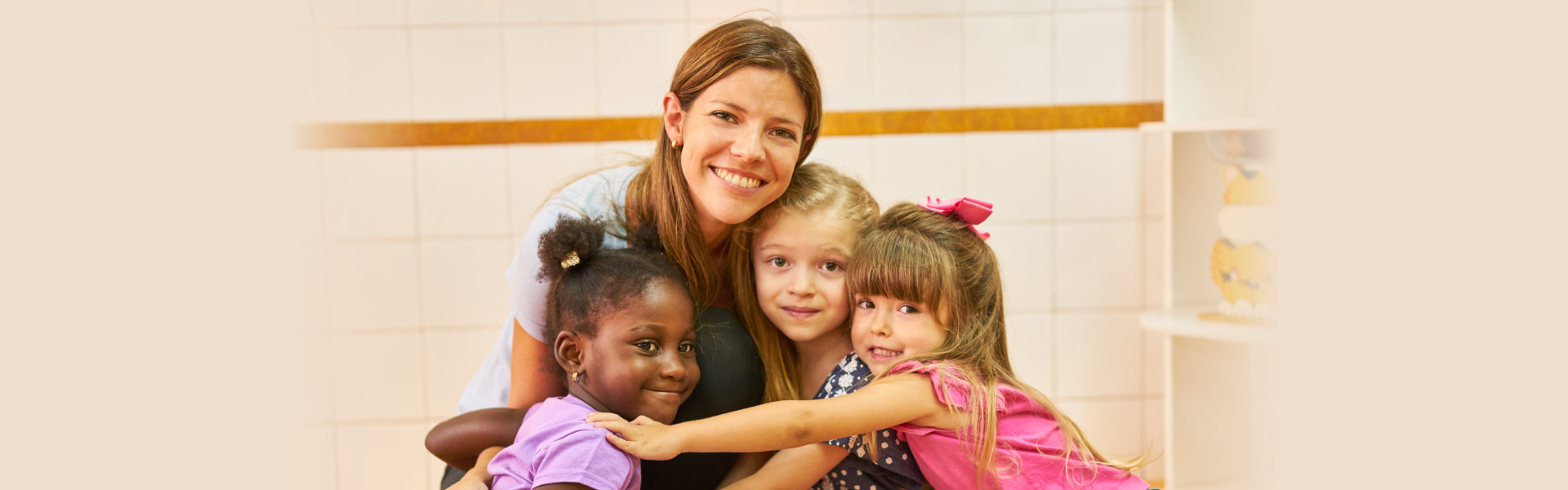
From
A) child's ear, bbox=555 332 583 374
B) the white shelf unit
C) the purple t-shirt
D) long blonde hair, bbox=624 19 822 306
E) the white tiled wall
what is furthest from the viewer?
the white tiled wall

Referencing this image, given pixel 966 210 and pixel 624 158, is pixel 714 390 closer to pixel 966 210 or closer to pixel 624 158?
pixel 966 210

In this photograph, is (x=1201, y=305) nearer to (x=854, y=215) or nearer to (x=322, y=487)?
(x=854, y=215)

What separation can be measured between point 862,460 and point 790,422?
9.7 inches

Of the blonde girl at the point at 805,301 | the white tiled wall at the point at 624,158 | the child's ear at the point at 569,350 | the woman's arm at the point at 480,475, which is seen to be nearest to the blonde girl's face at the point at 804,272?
the blonde girl at the point at 805,301

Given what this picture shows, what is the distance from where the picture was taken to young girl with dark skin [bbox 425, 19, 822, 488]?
1.24 metres

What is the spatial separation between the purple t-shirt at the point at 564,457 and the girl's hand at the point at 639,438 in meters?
0.01

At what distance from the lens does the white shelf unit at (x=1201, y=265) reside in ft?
7.36

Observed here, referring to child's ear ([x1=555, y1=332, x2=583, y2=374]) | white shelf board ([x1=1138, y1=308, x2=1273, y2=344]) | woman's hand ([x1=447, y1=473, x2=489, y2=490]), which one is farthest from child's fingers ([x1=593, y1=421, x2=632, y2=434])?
white shelf board ([x1=1138, y1=308, x2=1273, y2=344])

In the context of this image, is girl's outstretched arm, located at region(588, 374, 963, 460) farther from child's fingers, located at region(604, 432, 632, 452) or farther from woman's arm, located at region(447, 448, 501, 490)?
woman's arm, located at region(447, 448, 501, 490)

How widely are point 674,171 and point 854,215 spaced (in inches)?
11.0

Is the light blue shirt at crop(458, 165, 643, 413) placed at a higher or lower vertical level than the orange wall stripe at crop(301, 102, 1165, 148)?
lower

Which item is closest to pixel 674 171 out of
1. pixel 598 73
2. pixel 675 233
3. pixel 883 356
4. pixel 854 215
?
pixel 675 233

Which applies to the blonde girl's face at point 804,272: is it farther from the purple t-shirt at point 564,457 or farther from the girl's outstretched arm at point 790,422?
the purple t-shirt at point 564,457

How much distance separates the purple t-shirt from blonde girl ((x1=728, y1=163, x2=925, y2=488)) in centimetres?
27
